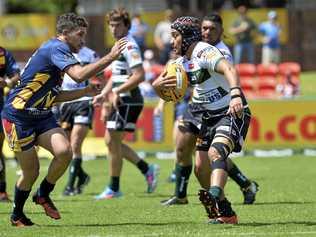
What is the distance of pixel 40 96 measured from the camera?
990 centimetres

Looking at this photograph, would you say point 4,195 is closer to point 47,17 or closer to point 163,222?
point 163,222

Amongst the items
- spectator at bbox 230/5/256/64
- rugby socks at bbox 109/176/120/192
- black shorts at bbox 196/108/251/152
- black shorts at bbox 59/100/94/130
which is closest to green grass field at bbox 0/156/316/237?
rugby socks at bbox 109/176/120/192

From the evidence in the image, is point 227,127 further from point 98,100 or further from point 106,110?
point 106,110

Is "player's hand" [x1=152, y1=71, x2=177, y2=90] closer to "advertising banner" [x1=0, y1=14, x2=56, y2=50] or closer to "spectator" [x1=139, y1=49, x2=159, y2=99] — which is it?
"spectator" [x1=139, y1=49, x2=159, y2=99]

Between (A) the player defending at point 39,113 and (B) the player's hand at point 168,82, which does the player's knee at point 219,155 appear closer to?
(B) the player's hand at point 168,82

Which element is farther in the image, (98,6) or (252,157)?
(98,6)

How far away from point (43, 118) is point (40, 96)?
22cm

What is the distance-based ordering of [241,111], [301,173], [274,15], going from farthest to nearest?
[274,15] < [301,173] < [241,111]

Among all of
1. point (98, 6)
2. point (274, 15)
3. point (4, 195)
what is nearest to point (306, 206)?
point (4, 195)

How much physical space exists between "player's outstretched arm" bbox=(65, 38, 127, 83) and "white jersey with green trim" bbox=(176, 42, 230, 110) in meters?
0.79

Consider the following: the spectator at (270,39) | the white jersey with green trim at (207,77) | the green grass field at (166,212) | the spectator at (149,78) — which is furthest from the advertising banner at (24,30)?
the white jersey with green trim at (207,77)

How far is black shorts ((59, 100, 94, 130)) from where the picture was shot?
44.7 feet

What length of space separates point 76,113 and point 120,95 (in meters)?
0.94

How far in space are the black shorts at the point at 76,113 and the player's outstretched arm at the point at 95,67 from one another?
13.0 feet
